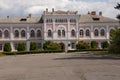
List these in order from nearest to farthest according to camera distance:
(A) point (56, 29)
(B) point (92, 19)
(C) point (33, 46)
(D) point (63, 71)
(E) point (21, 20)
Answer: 1. (D) point (63, 71)
2. (C) point (33, 46)
3. (A) point (56, 29)
4. (E) point (21, 20)
5. (B) point (92, 19)

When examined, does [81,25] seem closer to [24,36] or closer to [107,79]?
[24,36]

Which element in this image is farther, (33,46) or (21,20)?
(21,20)

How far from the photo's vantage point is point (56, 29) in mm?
102000

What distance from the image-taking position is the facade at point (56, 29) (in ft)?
333

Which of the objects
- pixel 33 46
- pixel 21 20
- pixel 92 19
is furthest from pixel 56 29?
pixel 92 19

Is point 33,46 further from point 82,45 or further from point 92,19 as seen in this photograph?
point 92,19

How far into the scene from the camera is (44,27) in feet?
333

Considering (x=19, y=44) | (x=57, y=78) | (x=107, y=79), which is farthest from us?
(x=19, y=44)

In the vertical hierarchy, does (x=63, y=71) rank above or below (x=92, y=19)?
below

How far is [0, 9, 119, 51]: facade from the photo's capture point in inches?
3991

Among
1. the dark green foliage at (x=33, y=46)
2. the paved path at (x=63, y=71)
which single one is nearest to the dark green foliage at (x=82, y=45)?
the dark green foliage at (x=33, y=46)

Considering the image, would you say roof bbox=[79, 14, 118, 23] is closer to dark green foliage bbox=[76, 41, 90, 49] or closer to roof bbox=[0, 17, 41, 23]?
dark green foliage bbox=[76, 41, 90, 49]

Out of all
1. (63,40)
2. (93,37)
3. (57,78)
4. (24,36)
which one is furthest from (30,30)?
(57,78)

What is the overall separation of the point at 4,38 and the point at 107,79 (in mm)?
86637
